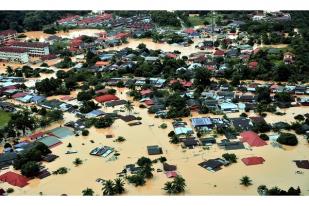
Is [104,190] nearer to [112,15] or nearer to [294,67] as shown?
[294,67]

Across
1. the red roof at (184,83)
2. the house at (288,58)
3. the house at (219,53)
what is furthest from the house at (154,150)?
the house at (219,53)

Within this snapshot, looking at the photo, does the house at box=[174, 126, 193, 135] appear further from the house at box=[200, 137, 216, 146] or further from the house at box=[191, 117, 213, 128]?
the house at box=[200, 137, 216, 146]

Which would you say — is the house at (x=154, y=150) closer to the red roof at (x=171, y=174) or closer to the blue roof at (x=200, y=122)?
the red roof at (x=171, y=174)

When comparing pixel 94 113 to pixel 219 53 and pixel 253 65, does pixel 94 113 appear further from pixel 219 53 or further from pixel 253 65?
pixel 219 53

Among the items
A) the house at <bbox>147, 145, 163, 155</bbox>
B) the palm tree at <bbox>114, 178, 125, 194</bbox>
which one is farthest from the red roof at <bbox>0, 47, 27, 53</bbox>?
the palm tree at <bbox>114, 178, 125, 194</bbox>

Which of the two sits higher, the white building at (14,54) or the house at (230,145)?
the white building at (14,54)

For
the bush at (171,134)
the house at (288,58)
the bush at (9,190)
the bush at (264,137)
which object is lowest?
the bush at (9,190)

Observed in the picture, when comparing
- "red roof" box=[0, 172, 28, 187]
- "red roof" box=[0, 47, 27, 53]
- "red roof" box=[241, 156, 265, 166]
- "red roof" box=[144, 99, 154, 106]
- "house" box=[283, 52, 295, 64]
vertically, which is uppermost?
"house" box=[283, 52, 295, 64]
